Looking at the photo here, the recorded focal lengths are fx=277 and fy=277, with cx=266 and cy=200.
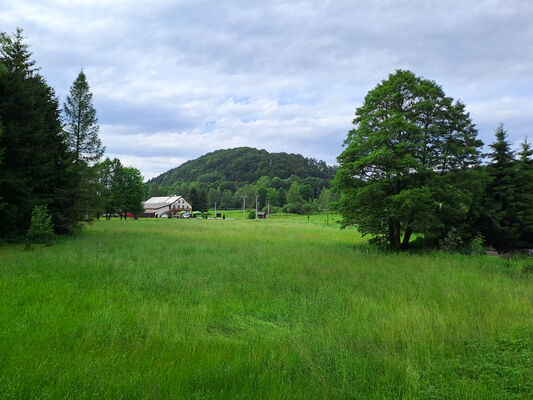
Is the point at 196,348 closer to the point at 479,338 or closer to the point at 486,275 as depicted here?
the point at 479,338

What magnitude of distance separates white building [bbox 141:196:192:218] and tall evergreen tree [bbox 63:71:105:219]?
78217 mm

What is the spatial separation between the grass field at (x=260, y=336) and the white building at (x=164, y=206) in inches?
3919

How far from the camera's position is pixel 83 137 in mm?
26328

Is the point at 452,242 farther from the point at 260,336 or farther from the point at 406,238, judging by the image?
the point at 260,336

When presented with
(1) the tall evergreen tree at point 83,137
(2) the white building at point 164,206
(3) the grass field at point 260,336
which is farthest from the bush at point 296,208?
(3) the grass field at point 260,336

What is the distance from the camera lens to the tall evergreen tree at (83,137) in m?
25.5

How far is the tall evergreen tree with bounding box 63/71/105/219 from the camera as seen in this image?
1005 inches

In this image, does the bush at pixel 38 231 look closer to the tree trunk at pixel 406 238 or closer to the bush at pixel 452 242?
the tree trunk at pixel 406 238

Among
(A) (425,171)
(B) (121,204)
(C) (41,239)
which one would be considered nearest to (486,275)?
(A) (425,171)

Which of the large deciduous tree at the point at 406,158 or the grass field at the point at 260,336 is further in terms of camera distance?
the large deciduous tree at the point at 406,158

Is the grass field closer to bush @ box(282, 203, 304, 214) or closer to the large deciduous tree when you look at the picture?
the large deciduous tree

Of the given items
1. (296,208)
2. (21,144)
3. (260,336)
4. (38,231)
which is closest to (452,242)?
(260,336)

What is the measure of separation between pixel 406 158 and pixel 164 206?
103 meters

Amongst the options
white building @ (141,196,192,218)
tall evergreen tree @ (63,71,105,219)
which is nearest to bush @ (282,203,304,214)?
white building @ (141,196,192,218)
